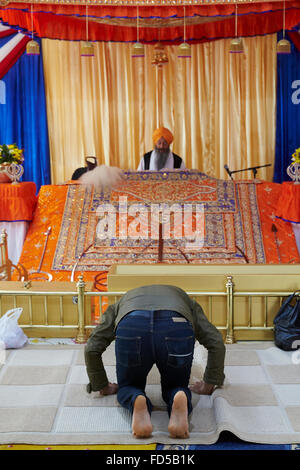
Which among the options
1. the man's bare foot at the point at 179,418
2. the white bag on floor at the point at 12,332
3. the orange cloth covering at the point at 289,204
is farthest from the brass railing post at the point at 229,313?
the orange cloth covering at the point at 289,204

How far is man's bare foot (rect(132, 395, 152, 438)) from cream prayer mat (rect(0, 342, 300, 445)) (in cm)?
4

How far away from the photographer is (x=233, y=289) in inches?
132

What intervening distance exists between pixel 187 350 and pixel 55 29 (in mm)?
6737

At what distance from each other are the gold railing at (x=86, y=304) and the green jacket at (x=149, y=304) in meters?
0.77

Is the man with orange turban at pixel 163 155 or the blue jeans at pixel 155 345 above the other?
the man with orange turban at pixel 163 155

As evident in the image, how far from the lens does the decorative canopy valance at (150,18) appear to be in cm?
700

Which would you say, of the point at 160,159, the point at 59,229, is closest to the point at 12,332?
the point at 59,229

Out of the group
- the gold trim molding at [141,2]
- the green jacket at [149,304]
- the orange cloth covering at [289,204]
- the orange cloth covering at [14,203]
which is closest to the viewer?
A: the green jacket at [149,304]

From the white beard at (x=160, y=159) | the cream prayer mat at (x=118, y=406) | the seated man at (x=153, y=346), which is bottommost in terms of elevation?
the cream prayer mat at (x=118, y=406)

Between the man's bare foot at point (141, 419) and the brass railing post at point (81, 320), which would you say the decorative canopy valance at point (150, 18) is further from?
the man's bare foot at point (141, 419)

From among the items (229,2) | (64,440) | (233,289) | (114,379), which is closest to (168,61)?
(229,2)

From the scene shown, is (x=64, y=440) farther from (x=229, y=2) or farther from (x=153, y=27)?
(x=153, y=27)

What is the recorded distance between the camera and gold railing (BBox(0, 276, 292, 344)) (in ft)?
11.1

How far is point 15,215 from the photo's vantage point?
20.3ft
